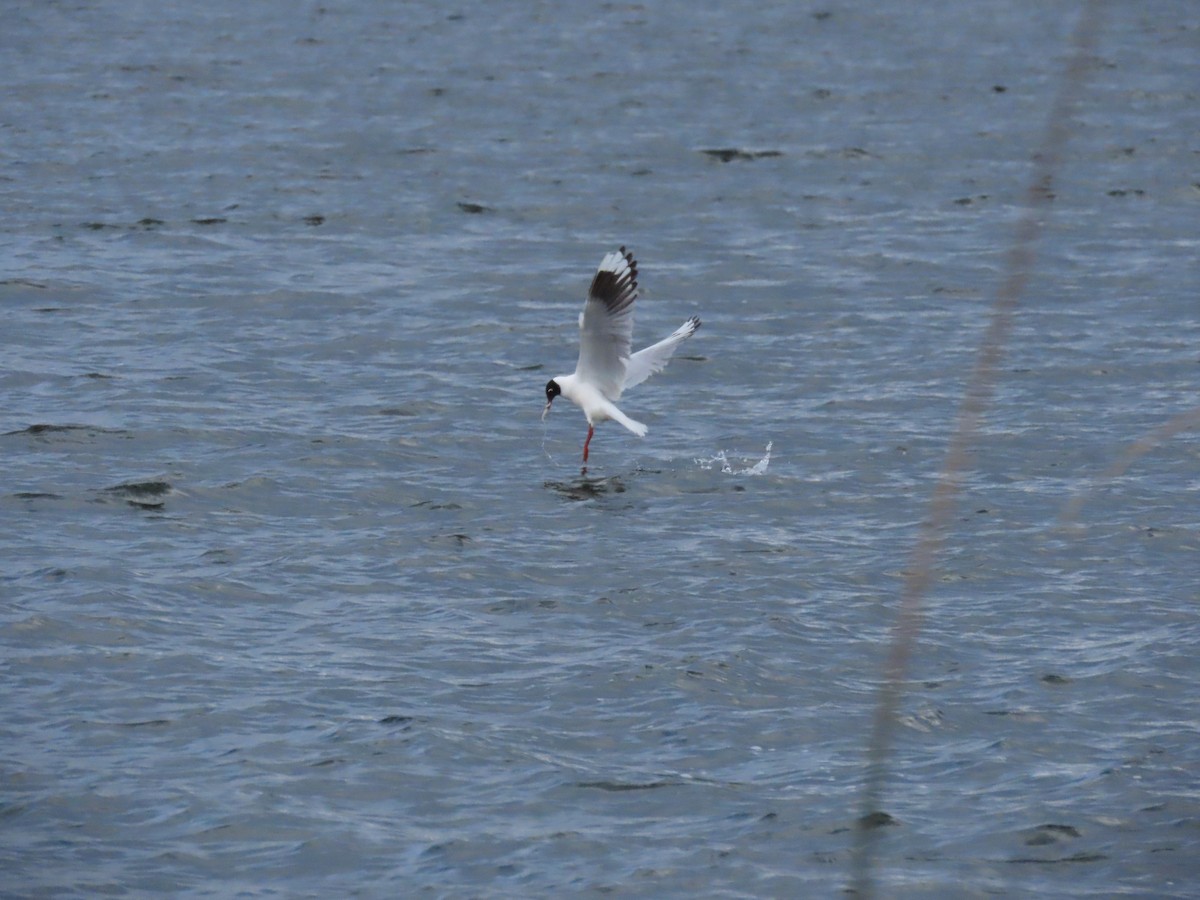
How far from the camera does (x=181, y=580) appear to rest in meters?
10.4

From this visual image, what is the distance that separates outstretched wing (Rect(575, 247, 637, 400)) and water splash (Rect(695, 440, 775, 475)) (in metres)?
0.87

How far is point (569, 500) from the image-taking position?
40.7 feet

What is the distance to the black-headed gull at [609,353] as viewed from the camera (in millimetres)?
12578

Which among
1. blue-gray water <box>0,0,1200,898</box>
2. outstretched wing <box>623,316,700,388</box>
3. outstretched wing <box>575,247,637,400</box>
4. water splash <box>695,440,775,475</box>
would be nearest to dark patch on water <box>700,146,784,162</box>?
blue-gray water <box>0,0,1200,898</box>

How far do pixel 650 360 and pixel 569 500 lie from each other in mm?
1932

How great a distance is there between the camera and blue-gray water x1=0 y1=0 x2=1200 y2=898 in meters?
7.75

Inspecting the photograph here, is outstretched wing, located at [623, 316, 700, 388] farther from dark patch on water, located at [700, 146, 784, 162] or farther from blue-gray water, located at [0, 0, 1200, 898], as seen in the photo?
dark patch on water, located at [700, 146, 784, 162]

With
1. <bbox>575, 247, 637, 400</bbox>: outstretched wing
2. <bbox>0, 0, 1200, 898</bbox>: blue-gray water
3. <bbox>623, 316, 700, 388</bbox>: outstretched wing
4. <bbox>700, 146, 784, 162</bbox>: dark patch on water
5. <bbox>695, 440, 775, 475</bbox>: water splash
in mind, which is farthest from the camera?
<bbox>700, 146, 784, 162</bbox>: dark patch on water

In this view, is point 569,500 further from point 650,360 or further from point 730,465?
point 650,360

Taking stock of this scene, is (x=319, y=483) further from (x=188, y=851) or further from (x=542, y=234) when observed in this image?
(x=542, y=234)

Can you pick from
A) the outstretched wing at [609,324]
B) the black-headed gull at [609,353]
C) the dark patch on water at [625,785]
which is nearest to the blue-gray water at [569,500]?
the dark patch on water at [625,785]

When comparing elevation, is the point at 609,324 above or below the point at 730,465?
above

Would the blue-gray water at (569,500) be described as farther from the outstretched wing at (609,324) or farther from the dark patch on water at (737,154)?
the outstretched wing at (609,324)

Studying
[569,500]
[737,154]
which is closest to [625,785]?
[569,500]
